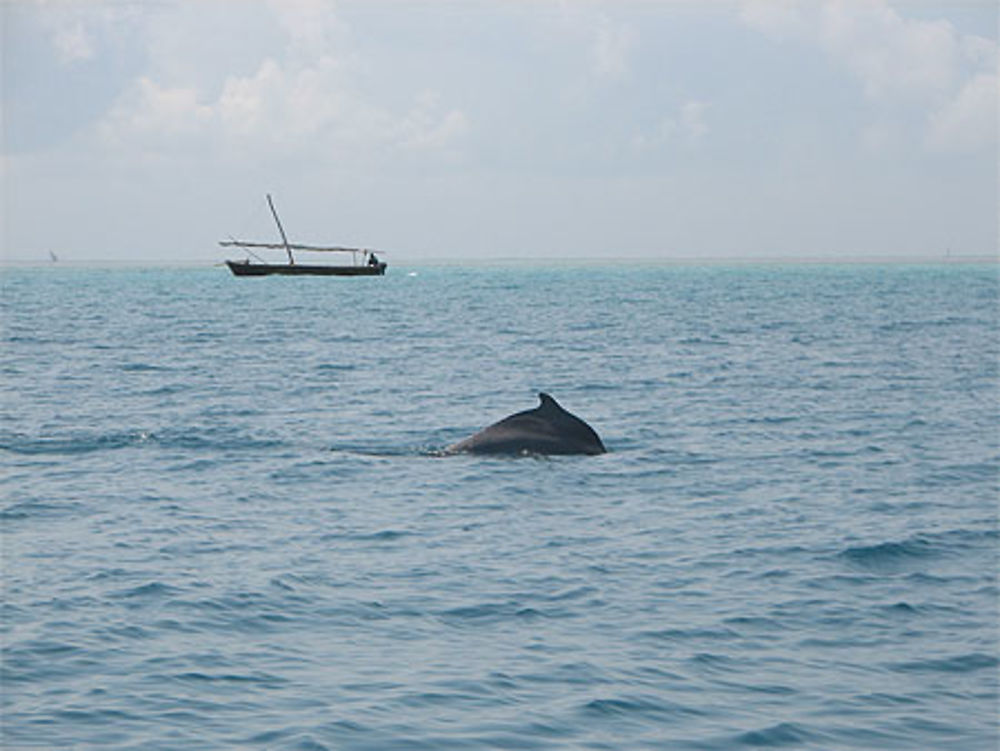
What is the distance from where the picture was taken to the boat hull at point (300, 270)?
424 ft

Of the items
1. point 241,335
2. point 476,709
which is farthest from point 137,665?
point 241,335

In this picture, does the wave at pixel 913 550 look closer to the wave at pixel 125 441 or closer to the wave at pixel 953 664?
the wave at pixel 953 664

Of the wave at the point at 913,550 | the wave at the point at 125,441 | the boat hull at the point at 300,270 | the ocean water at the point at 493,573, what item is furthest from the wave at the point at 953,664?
the boat hull at the point at 300,270

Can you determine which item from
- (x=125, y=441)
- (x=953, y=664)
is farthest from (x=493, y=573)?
(x=125, y=441)

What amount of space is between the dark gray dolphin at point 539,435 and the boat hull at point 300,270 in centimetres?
10756

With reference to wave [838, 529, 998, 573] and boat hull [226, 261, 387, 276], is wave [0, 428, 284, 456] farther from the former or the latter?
boat hull [226, 261, 387, 276]

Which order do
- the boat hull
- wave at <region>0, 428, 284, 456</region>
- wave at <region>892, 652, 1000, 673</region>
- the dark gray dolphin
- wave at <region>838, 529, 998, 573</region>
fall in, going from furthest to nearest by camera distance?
the boat hull
wave at <region>0, 428, 284, 456</region>
the dark gray dolphin
wave at <region>838, 529, 998, 573</region>
wave at <region>892, 652, 1000, 673</region>

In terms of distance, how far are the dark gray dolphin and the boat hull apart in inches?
4235

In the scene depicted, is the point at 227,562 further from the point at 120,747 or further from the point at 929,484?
the point at 929,484

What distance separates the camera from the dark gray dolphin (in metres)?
21.2

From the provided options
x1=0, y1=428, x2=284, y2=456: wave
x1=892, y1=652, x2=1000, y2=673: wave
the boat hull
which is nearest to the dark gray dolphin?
x1=0, y1=428, x2=284, y2=456: wave

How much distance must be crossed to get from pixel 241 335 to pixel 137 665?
49.2m

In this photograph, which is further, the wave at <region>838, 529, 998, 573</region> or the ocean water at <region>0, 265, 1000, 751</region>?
the wave at <region>838, 529, 998, 573</region>

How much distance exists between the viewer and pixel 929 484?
19.7 meters
